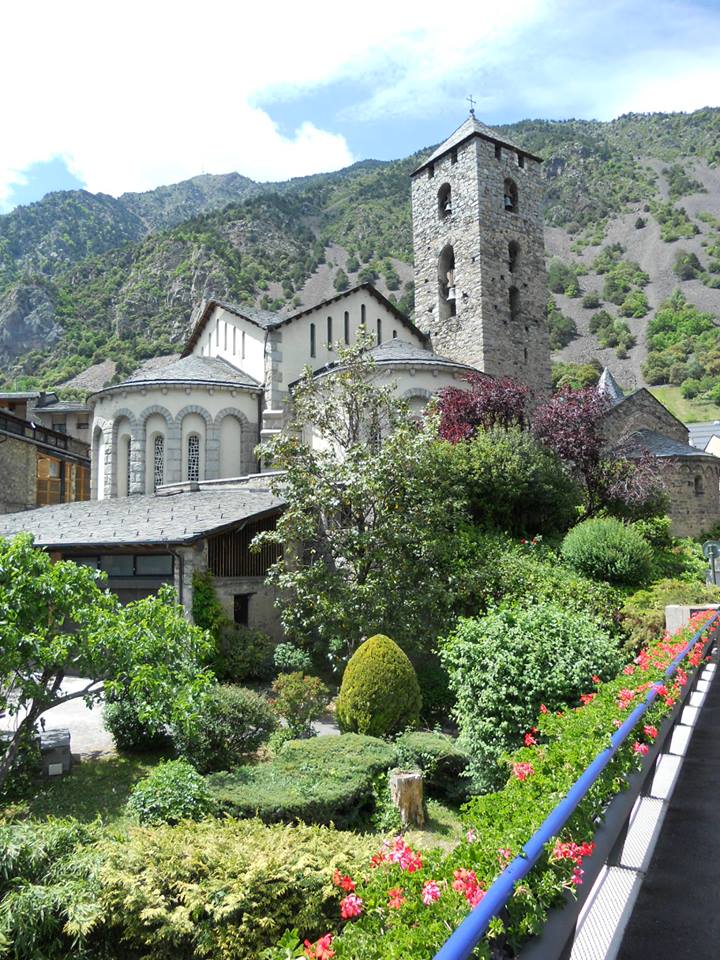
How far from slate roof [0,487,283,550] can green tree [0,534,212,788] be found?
7.23 m

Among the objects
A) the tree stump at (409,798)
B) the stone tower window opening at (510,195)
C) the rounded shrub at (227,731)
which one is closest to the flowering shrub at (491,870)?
the tree stump at (409,798)

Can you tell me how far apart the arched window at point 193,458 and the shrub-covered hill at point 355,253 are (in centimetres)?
6895

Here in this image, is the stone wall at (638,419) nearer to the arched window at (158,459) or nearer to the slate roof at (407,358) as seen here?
the slate roof at (407,358)

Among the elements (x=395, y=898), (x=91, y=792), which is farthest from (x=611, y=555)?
(x=395, y=898)

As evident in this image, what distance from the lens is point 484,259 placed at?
1244 inches

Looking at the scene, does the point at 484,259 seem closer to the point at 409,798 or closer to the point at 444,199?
the point at 444,199

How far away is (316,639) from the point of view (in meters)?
19.1

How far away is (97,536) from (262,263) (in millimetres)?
100219

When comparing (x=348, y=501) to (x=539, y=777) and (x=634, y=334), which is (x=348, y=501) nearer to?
(x=539, y=777)

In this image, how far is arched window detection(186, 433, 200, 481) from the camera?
27.6 meters

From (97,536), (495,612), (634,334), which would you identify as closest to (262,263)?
(634,334)

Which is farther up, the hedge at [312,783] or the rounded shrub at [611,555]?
the rounded shrub at [611,555]

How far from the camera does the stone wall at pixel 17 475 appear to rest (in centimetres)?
3450

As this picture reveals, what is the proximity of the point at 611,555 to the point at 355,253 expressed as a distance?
111904 mm
